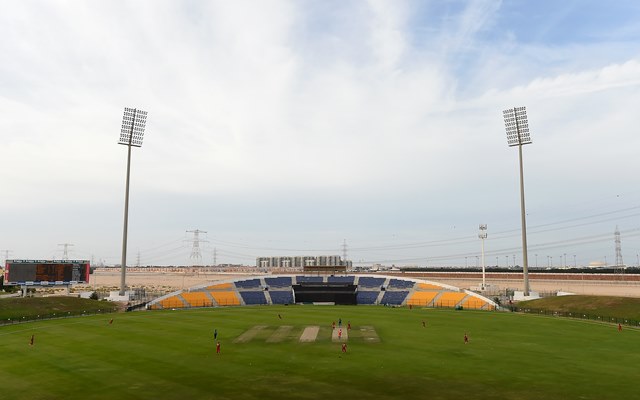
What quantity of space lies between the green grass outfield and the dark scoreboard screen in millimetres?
22829

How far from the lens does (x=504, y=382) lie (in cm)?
3158

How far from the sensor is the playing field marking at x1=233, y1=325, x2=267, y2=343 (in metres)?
49.9

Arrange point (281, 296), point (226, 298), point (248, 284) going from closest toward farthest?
point (226, 298), point (281, 296), point (248, 284)

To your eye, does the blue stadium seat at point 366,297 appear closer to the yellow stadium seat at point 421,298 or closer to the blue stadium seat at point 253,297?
the yellow stadium seat at point 421,298

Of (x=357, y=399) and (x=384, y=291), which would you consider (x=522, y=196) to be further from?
(x=357, y=399)

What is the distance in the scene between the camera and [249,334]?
179 ft

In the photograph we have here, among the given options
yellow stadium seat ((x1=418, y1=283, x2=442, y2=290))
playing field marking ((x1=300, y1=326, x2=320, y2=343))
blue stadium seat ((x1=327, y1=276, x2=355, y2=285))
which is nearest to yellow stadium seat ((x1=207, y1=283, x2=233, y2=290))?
blue stadium seat ((x1=327, y1=276, x2=355, y2=285))

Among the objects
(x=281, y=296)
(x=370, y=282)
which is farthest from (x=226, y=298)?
(x=370, y=282)

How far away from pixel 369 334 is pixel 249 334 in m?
14.4

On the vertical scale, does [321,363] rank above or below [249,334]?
above

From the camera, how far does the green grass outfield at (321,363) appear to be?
29.5m

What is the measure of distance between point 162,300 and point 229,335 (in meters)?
Result: 47.6

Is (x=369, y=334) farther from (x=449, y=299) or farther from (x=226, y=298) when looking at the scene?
(x=226, y=298)

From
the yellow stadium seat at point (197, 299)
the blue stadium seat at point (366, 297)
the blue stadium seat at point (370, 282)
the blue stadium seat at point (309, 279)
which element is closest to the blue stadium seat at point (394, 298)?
the blue stadium seat at point (366, 297)
